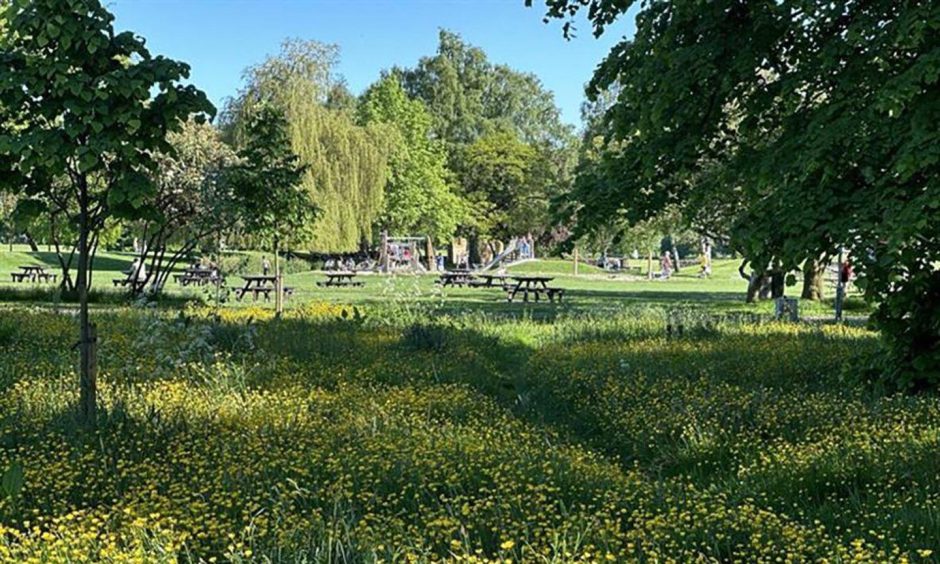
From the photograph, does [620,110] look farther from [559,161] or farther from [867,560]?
[559,161]

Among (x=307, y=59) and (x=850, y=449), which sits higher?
(x=307, y=59)

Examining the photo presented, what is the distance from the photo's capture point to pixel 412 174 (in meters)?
50.3

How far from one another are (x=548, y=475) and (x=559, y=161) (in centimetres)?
5896

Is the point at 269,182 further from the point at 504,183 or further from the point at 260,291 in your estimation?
the point at 504,183

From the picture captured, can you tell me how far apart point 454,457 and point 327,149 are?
31343mm

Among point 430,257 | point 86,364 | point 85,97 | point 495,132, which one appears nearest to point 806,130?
point 85,97

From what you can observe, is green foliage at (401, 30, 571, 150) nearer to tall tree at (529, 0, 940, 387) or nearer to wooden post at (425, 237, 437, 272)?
wooden post at (425, 237, 437, 272)

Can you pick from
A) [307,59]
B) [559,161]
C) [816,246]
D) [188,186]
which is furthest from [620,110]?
[559,161]

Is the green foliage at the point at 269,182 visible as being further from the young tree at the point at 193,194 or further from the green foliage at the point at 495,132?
the green foliage at the point at 495,132

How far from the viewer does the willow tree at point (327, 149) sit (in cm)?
3447

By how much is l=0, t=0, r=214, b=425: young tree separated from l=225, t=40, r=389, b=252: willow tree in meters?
27.1

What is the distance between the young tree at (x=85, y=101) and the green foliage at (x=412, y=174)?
137 feet

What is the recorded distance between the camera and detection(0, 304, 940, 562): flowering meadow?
12.9ft

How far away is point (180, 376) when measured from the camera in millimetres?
8445
